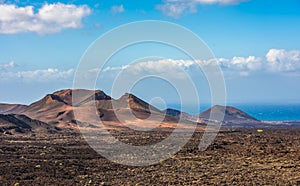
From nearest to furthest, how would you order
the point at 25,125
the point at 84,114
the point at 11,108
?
the point at 25,125
the point at 84,114
the point at 11,108

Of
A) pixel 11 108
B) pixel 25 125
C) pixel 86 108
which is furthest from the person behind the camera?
pixel 11 108

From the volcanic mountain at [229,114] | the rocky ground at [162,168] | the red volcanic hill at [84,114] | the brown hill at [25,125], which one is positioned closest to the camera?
the rocky ground at [162,168]

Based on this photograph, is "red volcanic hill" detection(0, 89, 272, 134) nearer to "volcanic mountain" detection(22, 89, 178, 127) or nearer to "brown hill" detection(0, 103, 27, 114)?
"volcanic mountain" detection(22, 89, 178, 127)

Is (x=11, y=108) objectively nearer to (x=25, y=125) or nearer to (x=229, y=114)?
(x=229, y=114)

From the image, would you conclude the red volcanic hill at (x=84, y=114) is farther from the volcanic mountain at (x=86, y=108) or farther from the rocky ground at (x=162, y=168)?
the rocky ground at (x=162, y=168)

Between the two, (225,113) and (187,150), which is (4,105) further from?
(187,150)

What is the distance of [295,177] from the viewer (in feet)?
85.5

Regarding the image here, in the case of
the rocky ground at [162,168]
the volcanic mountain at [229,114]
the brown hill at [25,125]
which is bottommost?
the rocky ground at [162,168]

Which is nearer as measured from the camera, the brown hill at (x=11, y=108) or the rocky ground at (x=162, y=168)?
the rocky ground at (x=162, y=168)

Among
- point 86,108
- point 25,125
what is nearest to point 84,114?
point 86,108

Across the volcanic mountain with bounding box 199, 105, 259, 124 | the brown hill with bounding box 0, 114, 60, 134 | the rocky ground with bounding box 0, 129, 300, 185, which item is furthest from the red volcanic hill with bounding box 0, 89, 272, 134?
the rocky ground with bounding box 0, 129, 300, 185

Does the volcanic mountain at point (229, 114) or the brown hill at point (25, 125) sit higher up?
the volcanic mountain at point (229, 114)

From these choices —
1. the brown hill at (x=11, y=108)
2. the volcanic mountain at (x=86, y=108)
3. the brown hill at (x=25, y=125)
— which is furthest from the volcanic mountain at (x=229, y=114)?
the brown hill at (x=25, y=125)

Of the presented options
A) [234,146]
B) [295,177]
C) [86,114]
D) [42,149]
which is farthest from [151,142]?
[86,114]
